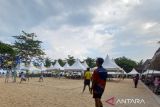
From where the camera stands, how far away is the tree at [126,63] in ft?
514

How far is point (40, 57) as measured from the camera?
368 ft

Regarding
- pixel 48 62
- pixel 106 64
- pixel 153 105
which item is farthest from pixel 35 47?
pixel 153 105

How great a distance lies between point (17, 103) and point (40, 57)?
97795 millimetres

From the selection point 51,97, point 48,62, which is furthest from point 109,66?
point 48,62

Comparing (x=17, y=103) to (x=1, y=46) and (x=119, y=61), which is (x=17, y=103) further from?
(x=119, y=61)

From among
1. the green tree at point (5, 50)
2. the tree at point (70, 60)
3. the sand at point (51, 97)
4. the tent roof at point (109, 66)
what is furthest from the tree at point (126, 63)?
the sand at point (51, 97)

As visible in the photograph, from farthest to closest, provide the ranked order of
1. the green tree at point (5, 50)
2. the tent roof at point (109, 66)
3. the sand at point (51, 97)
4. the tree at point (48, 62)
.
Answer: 1. the tree at point (48, 62)
2. the green tree at point (5, 50)
3. the tent roof at point (109, 66)
4. the sand at point (51, 97)

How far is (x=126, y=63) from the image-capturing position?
157375mm

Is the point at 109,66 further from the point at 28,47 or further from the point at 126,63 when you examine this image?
the point at 126,63

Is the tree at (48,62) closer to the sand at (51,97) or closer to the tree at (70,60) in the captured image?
the tree at (70,60)

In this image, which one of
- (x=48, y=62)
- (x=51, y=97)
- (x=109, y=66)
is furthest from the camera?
(x=48, y=62)

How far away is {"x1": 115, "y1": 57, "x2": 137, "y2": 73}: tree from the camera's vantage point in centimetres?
15662

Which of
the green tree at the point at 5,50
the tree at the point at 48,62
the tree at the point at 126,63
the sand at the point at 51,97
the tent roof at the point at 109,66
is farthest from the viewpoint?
the tree at the point at 126,63

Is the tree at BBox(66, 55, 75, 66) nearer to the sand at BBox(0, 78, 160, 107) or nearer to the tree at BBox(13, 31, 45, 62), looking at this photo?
the tree at BBox(13, 31, 45, 62)
